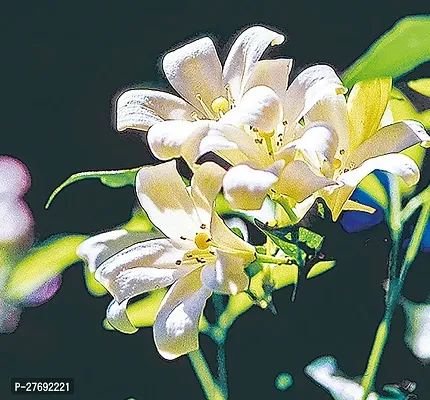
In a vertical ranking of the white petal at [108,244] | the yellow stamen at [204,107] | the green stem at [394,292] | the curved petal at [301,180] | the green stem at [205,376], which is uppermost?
the yellow stamen at [204,107]

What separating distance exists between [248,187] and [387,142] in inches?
7.6

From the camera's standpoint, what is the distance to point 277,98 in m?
0.73

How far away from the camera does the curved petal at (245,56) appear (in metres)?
0.80

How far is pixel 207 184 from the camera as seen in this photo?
75cm

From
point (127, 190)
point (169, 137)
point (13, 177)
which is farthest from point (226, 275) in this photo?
point (13, 177)

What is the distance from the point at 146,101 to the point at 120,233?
164mm

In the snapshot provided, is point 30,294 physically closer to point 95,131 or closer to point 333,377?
point 95,131

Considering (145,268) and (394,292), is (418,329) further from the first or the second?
(145,268)

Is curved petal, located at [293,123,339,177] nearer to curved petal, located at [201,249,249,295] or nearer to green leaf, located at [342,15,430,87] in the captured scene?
curved petal, located at [201,249,249,295]

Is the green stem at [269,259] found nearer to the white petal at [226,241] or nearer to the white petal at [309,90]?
the white petal at [226,241]

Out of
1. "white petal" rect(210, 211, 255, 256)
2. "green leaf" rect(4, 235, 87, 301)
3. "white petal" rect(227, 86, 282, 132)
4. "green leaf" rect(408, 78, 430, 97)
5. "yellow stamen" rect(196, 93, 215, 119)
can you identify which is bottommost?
"green leaf" rect(4, 235, 87, 301)

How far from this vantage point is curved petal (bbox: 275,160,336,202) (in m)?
0.71

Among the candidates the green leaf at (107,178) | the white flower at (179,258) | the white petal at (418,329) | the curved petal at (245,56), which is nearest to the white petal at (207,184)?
the white flower at (179,258)

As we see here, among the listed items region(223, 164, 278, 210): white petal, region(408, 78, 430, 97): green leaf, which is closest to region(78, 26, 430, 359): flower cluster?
region(223, 164, 278, 210): white petal
